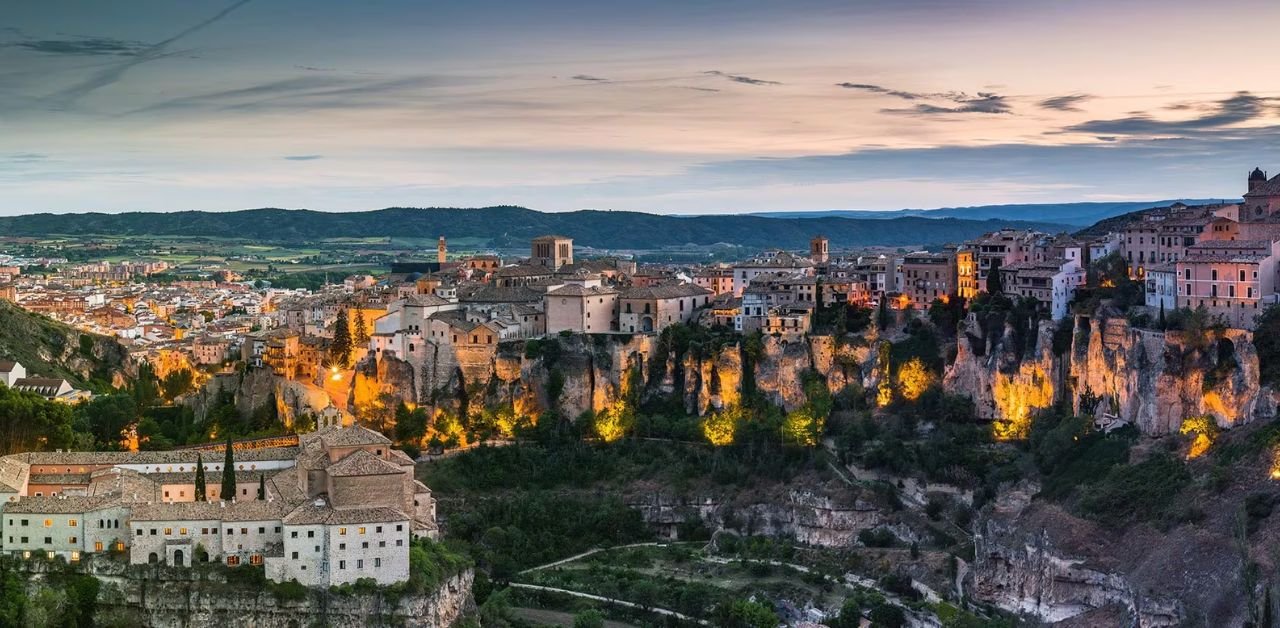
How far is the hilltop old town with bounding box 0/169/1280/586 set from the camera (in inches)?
1576

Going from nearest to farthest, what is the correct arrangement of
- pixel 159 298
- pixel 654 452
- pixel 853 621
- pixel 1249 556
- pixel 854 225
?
pixel 1249 556 < pixel 853 621 < pixel 654 452 < pixel 159 298 < pixel 854 225

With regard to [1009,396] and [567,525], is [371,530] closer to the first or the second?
[567,525]

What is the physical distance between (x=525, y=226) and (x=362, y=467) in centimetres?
13214

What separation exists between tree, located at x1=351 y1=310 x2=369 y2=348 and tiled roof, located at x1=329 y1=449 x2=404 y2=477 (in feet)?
70.0

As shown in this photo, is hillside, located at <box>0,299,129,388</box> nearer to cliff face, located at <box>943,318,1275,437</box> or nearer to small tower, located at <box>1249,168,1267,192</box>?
cliff face, located at <box>943,318,1275,437</box>

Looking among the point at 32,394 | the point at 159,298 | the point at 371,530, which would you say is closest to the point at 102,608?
the point at 371,530

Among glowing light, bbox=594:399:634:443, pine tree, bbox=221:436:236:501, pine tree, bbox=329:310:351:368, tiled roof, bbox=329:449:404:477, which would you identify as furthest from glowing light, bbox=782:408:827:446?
pine tree, bbox=221:436:236:501

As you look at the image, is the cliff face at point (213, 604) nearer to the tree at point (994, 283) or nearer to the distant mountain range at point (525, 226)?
the tree at point (994, 283)

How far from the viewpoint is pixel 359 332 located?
6638cm

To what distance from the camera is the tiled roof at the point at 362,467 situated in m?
42.1

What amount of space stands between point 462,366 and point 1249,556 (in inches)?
1295

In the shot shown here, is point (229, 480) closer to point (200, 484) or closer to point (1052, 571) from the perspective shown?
point (200, 484)

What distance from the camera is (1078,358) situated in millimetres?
53562

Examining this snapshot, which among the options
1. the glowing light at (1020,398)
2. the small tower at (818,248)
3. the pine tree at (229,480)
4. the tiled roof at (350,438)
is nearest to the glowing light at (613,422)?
the tiled roof at (350,438)
